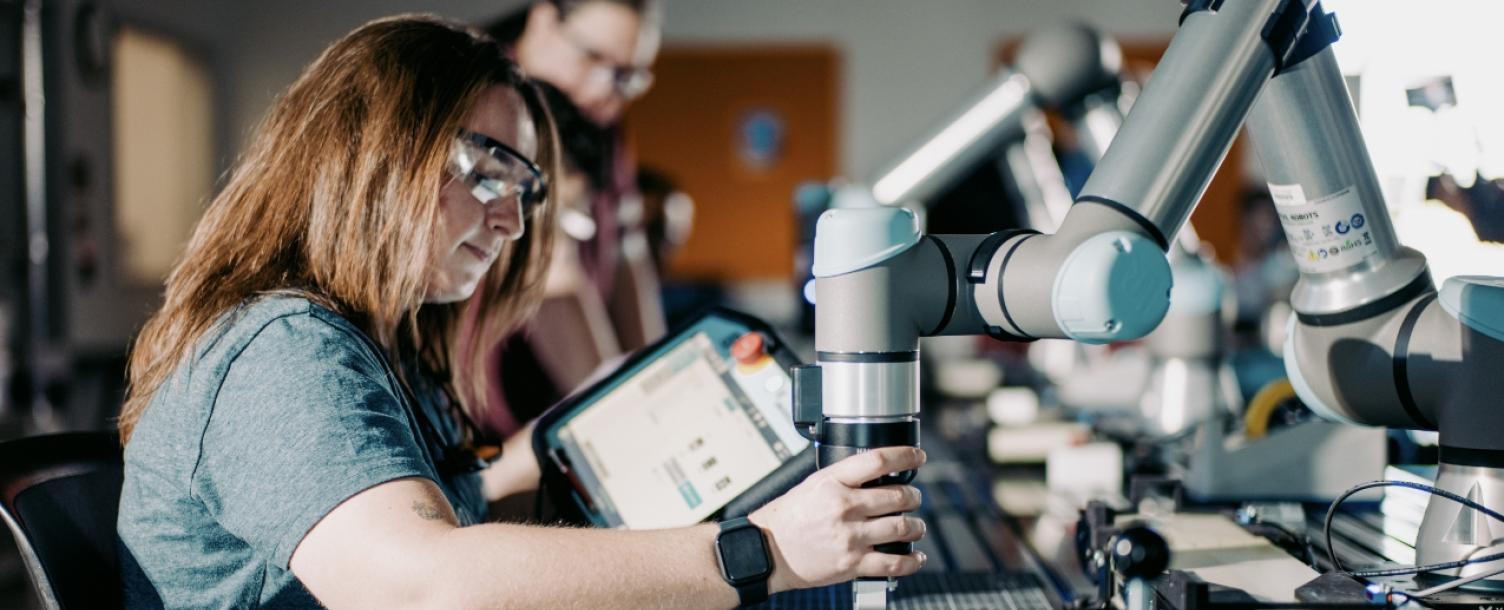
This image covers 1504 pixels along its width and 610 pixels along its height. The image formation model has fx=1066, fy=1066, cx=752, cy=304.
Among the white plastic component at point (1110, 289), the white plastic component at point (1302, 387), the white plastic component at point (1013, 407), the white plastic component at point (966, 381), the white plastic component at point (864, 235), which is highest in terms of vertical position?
the white plastic component at point (864, 235)

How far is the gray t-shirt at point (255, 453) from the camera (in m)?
0.74

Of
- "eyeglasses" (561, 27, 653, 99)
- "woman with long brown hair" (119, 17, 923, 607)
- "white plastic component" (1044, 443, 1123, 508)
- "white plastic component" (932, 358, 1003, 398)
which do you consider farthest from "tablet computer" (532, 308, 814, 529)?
"white plastic component" (932, 358, 1003, 398)

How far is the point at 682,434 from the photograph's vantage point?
1004 mm

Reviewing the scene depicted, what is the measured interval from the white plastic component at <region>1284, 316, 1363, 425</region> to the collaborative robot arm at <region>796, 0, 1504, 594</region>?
3 centimetres

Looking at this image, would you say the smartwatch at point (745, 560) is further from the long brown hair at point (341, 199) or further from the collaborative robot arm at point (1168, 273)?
the long brown hair at point (341, 199)

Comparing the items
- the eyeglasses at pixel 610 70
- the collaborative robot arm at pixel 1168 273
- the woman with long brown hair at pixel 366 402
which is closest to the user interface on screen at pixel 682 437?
the woman with long brown hair at pixel 366 402

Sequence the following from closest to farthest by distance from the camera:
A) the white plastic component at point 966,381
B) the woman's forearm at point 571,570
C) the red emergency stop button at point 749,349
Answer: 1. the woman's forearm at point 571,570
2. the red emergency stop button at point 749,349
3. the white plastic component at point 966,381

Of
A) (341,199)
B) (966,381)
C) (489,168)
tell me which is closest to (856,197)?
(489,168)

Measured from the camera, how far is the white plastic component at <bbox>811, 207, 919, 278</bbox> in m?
0.66

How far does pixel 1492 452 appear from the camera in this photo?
0.74 metres

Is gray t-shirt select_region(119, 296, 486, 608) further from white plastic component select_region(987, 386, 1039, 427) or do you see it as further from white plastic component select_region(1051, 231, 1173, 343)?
white plastic component select_region(987, 386, 1039, 427)

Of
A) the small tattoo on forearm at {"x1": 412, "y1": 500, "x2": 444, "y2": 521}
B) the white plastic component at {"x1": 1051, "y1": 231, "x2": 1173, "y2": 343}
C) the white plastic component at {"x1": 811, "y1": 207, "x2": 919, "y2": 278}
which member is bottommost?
the small tattoo on forearm at {"x1": 412, "y1": 500, "x2": 444, "y2": 521}

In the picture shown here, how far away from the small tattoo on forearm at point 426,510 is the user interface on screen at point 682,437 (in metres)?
0.25

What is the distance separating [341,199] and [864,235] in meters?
0.50
